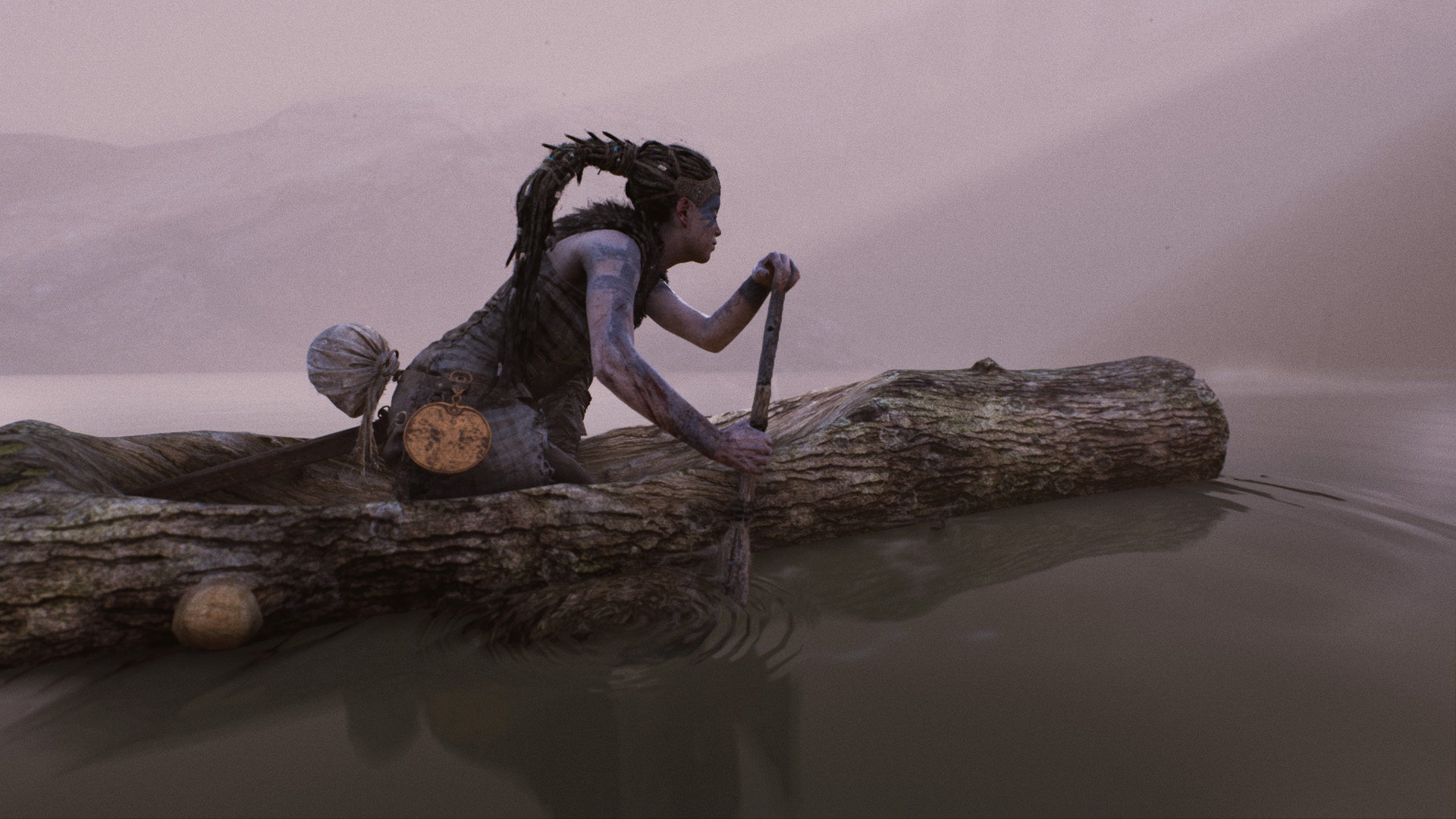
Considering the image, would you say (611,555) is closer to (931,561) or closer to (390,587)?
(390,587)

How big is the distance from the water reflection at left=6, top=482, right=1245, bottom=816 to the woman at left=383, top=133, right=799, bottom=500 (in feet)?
2.07

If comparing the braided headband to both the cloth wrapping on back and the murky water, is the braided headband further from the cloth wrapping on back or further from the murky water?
the murky water

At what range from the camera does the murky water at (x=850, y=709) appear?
1.44 m

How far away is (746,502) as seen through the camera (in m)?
2.62

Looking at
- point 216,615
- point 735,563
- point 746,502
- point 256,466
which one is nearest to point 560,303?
point 746,502

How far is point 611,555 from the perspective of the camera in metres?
2.51

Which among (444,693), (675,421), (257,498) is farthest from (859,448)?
(257,498)

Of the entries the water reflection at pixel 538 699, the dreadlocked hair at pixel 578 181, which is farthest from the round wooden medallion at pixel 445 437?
the water reflection at pixel 538 699

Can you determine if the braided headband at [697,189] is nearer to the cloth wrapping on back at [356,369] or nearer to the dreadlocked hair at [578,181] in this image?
the dreadlocked hair at [578,181]

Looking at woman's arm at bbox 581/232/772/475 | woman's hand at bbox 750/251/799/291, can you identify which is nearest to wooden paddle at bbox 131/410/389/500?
woman's arm at bbox 581/232/772/475

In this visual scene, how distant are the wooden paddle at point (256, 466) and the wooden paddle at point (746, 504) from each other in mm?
1660

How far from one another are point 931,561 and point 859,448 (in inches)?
23.2

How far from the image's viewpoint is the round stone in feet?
6.51

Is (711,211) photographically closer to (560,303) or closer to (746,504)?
(560,303)
